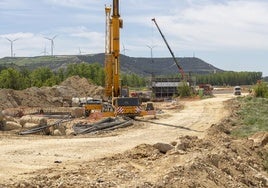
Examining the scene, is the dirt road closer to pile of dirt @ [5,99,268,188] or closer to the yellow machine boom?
pile of dirt @ [5,99,268,188]

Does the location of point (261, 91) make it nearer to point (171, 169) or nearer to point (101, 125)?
point (101, 125)

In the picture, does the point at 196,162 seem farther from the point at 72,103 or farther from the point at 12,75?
the point at 12,75

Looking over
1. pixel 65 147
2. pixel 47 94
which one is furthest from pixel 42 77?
pixel 65 147

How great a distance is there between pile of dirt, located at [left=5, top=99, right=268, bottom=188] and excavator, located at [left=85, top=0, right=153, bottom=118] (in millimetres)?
15899

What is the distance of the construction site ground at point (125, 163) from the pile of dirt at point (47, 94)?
107ft

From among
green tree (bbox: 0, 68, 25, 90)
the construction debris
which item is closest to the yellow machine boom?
the construction debris

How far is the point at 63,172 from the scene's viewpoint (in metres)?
14.5

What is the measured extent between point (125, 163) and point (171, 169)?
6.63 ft

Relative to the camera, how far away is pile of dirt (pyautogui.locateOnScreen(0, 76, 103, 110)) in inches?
2259

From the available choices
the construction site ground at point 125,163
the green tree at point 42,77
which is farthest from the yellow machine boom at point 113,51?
the green tree at point 42,77

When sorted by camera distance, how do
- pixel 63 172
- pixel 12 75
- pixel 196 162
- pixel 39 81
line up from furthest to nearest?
pixel 39 81 < pixel 12 75 < pixel 196 162 < pixel 63 172

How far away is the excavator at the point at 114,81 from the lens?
3781cm

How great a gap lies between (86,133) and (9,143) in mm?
6686

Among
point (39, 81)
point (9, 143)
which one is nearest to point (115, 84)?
point (9, 143)
